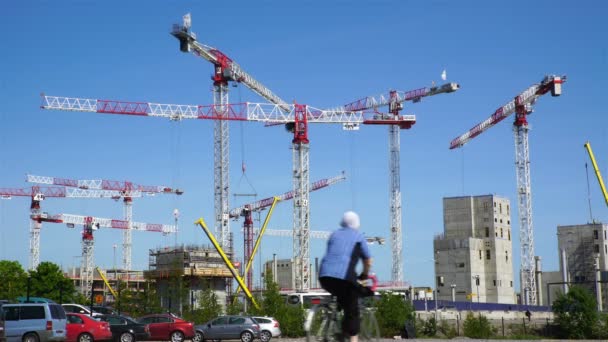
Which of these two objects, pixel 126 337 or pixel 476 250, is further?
pixel 476 250

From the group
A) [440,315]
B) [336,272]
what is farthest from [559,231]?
[336,272]

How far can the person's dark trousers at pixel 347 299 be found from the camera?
419 inches

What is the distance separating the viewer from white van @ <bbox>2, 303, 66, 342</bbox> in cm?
3075

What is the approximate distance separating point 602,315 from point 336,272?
76176 millimetres

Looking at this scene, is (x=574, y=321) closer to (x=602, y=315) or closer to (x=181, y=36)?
(x=602, y=315)

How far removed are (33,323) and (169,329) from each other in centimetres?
1226

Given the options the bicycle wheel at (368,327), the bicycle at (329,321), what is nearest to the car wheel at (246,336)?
the bicycle wheel at (368,327)

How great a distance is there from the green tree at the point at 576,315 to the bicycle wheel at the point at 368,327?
67105 mm

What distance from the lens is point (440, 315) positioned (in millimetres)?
85625

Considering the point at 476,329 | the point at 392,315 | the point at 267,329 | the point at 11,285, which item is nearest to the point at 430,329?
the point at 476,329

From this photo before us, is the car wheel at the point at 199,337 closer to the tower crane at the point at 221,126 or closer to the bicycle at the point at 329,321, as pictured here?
the bicycle at the point at 329,321

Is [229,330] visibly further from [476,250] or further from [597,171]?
[476,250]

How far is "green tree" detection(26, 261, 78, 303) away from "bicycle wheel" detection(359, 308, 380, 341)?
89.3 m

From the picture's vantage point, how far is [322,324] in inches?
437
